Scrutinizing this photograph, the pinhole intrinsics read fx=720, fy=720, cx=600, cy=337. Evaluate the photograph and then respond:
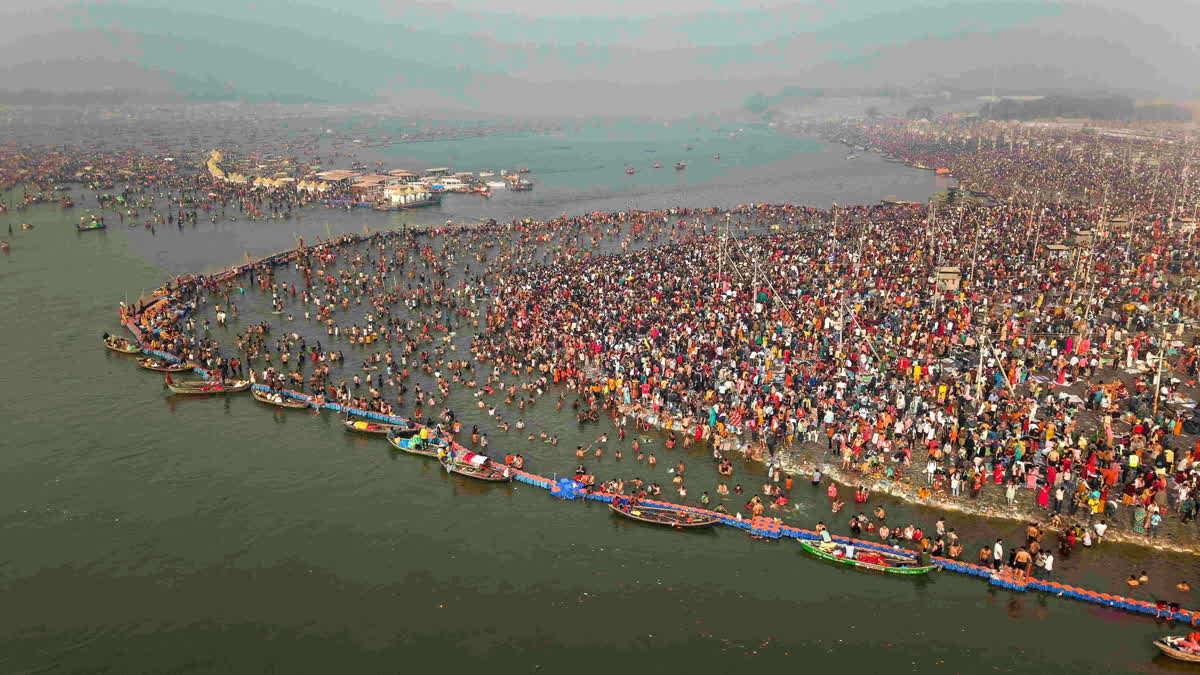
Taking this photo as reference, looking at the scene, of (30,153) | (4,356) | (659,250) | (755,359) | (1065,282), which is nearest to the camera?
(755,359)

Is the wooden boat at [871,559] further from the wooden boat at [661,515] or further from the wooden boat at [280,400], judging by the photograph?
the wooden boat at [280,400]

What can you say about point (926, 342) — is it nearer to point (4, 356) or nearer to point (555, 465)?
point (555, 465)

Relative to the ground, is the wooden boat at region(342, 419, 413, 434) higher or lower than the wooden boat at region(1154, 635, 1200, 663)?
higher

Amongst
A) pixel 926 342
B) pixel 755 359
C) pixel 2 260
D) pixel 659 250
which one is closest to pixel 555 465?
pixel 755 359

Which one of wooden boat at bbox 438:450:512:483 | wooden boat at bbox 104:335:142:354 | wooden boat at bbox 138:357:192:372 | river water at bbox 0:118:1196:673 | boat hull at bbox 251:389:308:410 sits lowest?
river water at bbox 0:118:1196:673

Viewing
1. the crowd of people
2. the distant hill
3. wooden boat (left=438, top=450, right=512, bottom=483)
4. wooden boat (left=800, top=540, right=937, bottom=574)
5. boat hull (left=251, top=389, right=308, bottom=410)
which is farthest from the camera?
the distant hill

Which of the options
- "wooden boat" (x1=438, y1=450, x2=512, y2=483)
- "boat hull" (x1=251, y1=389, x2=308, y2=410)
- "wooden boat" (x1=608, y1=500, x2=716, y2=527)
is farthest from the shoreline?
"boat hull" (x1=251, y1=389, x2=308, y2=410)

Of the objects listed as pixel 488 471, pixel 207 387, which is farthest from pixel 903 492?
pixel 207 387

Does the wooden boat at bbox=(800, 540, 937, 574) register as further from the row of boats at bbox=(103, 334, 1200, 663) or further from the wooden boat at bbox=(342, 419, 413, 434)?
the wooden boat at bbox=(342, 419, 413, 434)
